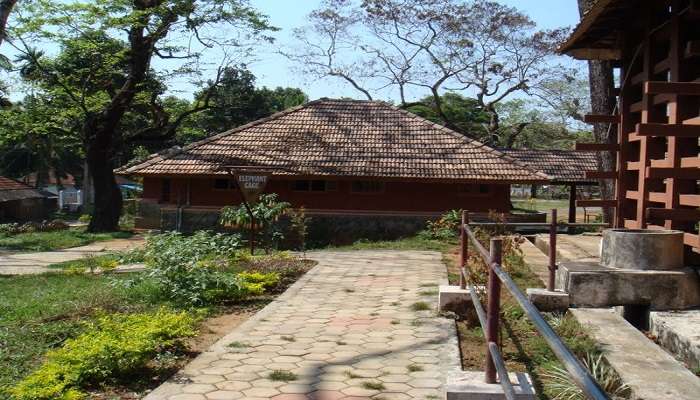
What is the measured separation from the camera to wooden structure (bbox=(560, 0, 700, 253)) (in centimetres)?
631

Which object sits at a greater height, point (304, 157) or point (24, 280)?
point (304, 157)

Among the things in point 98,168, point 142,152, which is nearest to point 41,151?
point 142,152

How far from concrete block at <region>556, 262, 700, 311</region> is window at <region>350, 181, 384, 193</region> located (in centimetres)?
1422

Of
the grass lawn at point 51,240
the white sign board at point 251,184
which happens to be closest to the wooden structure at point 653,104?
the white sign board at point 251,184

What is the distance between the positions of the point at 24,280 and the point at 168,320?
7041mm

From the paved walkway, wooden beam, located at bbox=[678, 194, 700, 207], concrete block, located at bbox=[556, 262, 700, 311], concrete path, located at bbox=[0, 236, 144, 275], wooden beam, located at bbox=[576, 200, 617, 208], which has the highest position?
wooden beam, located at bbox=[678, 194, 700, 207]

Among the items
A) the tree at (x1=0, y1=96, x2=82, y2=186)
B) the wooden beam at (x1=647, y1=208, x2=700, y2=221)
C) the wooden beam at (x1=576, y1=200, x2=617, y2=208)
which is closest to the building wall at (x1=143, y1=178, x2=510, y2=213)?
the tree at (x1=0, y1=96, x2=82, y2=186)

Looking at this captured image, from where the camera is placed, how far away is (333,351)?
5.67m

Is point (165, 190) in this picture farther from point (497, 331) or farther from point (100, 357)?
point (497, 331)

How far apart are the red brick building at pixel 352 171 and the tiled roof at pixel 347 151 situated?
0.03 m

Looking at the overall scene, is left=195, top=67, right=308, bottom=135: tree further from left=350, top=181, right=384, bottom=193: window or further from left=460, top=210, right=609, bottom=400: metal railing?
left=460, top=210, right=609, bottom=400: metal railing

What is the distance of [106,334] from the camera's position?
5324 mm

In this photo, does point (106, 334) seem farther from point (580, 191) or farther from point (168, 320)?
point (580, 191)

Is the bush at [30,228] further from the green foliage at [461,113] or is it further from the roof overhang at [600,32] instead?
the roof overhang at [600,32]
